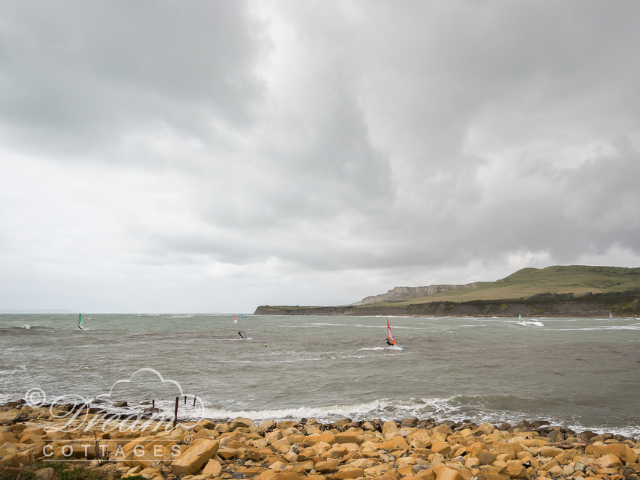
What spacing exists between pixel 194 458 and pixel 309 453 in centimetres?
286

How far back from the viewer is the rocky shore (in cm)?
691

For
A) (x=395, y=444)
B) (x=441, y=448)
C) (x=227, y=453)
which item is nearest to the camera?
(x=227, y=453)

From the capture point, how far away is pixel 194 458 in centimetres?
723

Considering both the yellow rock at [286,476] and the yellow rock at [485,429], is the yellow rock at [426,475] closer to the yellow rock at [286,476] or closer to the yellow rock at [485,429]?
the yellow rock at [286,476]

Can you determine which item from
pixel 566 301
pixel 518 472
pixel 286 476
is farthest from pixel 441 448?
pixel 566 301

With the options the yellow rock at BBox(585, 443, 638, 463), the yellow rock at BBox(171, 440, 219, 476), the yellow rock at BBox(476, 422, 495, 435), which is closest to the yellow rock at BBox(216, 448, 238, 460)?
the yellow rock at BBox(171, 440, 219, 476)

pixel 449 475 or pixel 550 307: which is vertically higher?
pixel 449 475

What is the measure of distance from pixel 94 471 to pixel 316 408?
29.3 feet

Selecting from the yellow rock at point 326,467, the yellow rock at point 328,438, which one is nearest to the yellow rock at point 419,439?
the yellow rock at point 328,438

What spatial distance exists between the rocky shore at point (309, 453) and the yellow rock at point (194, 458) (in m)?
0.02

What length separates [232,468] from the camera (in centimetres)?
755

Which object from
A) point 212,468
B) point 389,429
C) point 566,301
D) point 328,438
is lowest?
point 566,301

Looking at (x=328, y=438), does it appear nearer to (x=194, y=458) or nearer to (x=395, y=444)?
(x=395, y=444)

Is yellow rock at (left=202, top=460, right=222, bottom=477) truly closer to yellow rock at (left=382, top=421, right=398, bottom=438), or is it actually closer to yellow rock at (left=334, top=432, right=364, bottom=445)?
yellow rock at (left=334, top=432, right=364, bottom=445)
